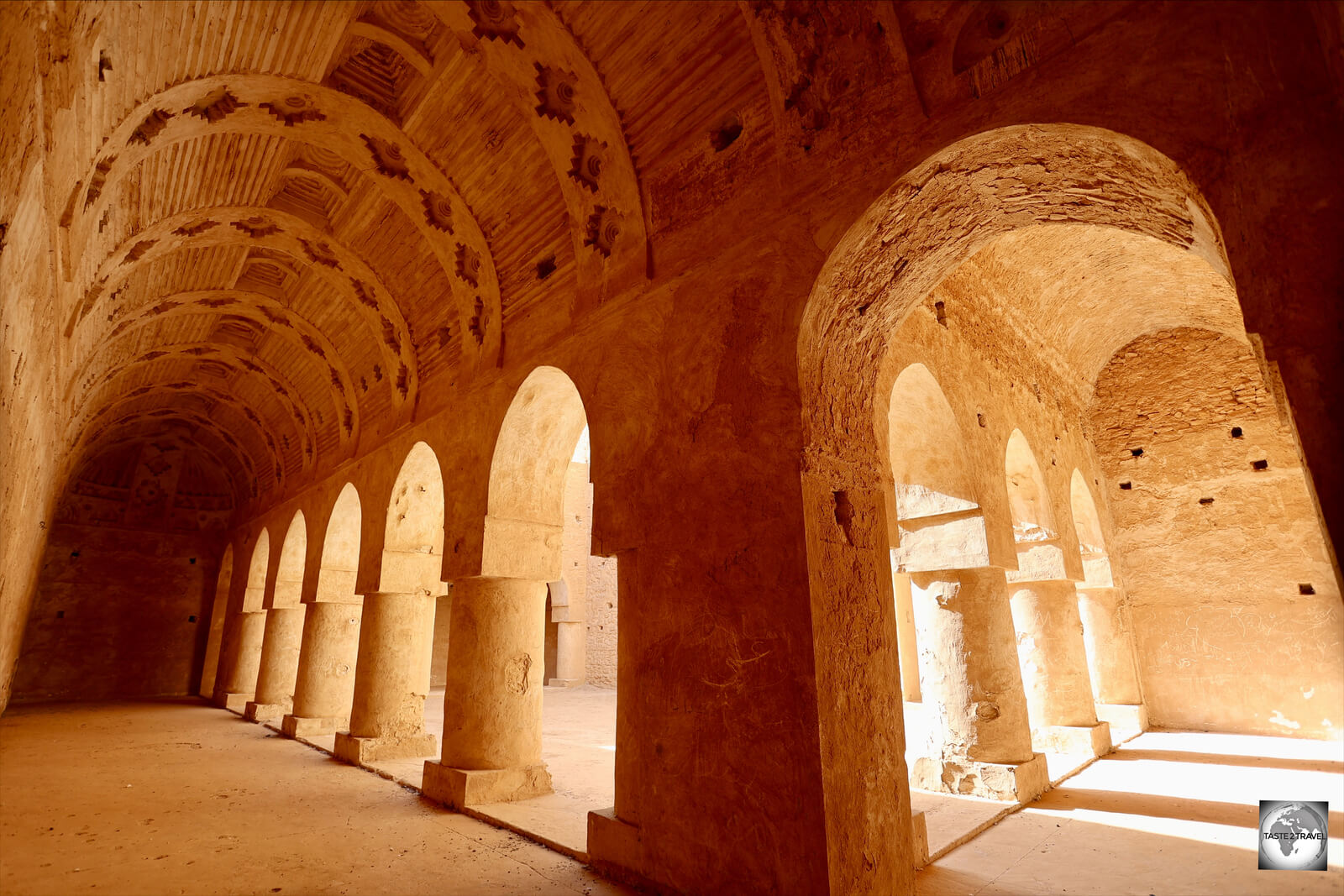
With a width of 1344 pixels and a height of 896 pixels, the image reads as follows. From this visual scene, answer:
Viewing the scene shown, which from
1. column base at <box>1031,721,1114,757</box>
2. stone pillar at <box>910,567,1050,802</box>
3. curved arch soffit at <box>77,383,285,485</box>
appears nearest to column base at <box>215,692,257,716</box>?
curved arch soffit at <box>77,383,285,485</box>

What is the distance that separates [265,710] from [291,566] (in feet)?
8.28

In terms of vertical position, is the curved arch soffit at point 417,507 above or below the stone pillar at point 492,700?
above

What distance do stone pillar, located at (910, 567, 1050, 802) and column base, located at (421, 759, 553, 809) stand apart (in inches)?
133

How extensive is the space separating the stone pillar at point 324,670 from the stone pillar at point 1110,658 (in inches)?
423

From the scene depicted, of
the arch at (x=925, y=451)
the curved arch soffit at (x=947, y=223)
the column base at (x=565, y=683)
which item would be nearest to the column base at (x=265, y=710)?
the column base at (x=565, y=683)

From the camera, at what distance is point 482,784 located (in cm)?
552

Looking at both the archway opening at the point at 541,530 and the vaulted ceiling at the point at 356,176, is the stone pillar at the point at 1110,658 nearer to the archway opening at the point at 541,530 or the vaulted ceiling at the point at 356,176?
the archway opening at the point at 541,530

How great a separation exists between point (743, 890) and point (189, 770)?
22.8ft

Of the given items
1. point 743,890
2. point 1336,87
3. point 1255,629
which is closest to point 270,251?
point 743,890

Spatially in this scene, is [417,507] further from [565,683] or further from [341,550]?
[565,683]

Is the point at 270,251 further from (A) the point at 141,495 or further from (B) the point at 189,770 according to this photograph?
(A) the point at 141,495

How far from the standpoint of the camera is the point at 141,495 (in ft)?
58.2

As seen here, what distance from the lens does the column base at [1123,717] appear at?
381 inches

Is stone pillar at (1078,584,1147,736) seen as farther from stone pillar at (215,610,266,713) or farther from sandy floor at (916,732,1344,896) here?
stone pillar at (215,610,266,713)
